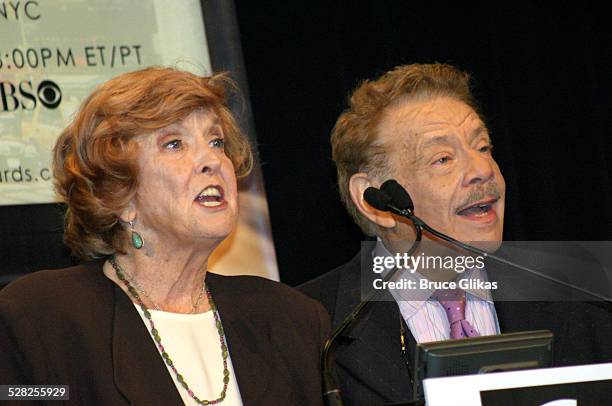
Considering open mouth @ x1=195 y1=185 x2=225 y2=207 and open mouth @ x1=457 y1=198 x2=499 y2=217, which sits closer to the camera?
open mouth @ x1=195 y1=185 x2=225 y2=207

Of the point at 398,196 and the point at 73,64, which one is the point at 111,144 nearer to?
the point at 73,64

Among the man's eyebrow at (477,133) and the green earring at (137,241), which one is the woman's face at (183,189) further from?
the man's eyebrow at (477,133)

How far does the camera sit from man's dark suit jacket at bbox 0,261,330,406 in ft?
7.93

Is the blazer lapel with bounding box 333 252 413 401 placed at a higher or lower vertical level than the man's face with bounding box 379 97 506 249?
lower

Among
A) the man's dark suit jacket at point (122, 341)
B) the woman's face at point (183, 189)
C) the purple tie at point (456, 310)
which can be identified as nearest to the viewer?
the man's dark suit jacket at point (122, 341)

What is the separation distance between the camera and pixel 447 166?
→ 3.18 m

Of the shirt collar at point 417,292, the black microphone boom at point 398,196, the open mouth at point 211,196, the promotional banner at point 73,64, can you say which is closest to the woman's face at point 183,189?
the open mouth at point 211,196

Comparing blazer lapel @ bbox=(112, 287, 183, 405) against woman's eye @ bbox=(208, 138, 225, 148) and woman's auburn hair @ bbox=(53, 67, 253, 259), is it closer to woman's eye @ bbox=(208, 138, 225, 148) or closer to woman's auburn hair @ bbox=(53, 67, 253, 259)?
woman's auburn hair @ bbox=(53, 67, 253, 259)

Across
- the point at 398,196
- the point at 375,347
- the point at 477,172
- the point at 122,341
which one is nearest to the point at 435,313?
the point at 375,347

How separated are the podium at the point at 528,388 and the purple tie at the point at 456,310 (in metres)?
0.89

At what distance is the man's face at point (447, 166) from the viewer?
3123 millimetres

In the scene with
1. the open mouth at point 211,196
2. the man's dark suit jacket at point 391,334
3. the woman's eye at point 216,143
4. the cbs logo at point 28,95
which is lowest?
the man's dark suit jacket at point 391,334

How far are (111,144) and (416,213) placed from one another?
1.05 m

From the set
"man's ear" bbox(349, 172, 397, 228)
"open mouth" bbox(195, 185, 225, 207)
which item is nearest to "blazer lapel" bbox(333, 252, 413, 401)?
"man's ear" bbox(349, 172, 397, 228)
